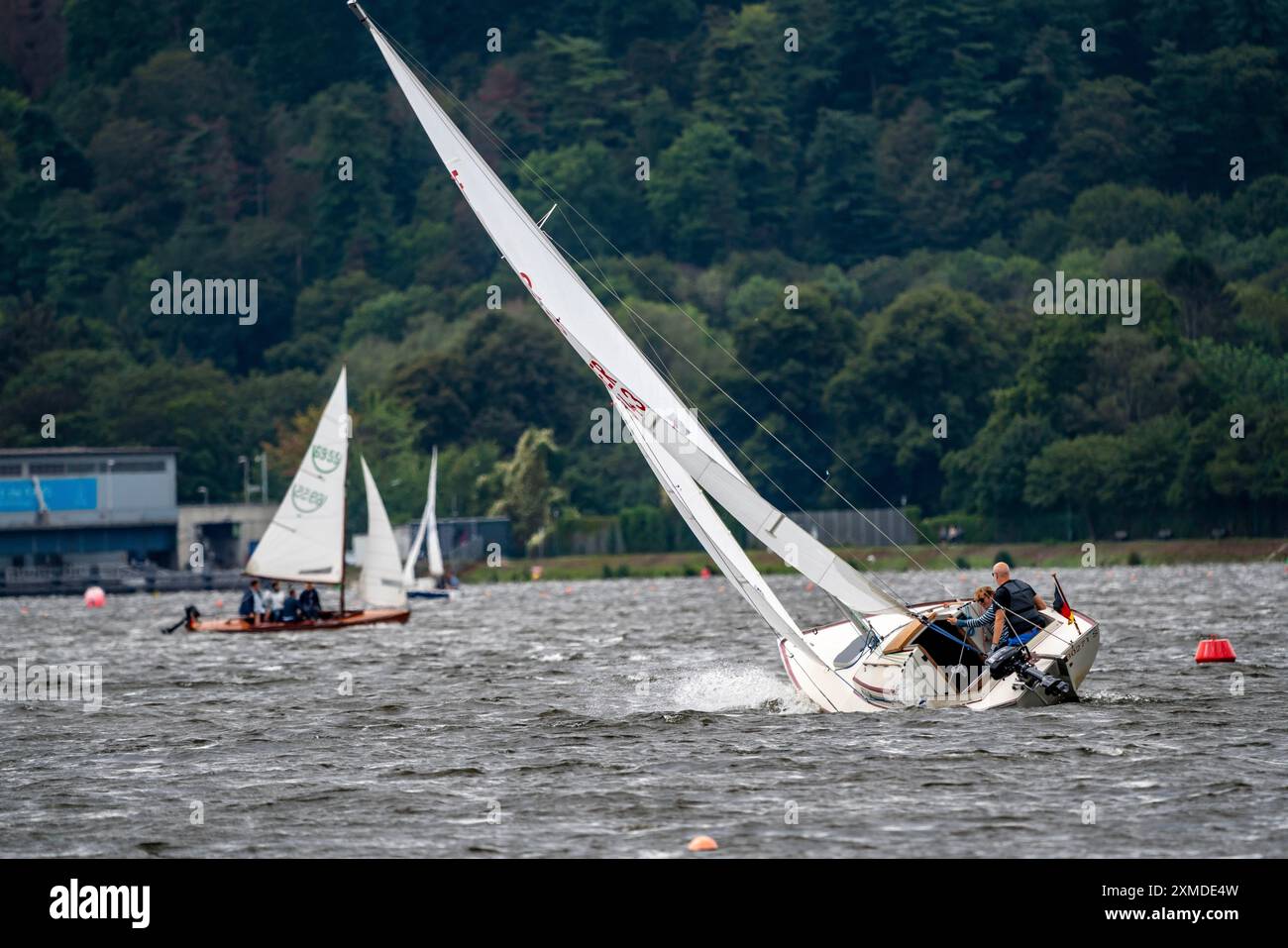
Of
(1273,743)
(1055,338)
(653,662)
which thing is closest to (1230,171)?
(1055,338)

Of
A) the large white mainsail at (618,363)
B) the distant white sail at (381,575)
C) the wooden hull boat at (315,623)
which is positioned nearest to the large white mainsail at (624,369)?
the large white mainsail at (618,363)

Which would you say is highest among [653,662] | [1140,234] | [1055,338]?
[1140,234]

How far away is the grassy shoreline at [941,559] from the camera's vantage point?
353 ft

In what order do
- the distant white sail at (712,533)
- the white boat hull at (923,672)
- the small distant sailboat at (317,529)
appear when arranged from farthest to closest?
1. the small distant sailboat at (317,529)
2. the distant white sail at (712,533)
3. the white boat hull at (923,672)

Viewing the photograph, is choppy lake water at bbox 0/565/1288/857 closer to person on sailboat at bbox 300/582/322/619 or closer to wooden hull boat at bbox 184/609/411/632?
wooden hull boat at bbox 184/609/411/632

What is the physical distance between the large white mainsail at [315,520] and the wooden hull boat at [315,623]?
4.60 feet

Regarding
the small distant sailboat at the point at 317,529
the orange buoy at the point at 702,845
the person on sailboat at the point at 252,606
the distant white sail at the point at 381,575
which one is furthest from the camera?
the distant white sail at the point at 381,575

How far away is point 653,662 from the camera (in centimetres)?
4281

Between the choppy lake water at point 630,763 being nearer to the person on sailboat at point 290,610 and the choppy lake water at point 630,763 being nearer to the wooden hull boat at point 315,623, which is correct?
the wooden hull boat at point 315,623

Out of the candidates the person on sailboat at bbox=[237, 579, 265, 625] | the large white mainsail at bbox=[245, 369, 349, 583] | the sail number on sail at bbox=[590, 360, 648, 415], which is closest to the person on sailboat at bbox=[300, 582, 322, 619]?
the person on sailboat at bbox=[237, 579, 265, 625]

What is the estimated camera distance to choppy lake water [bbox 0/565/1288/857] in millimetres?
21203

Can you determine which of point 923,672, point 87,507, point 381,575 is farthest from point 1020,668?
point 87,507

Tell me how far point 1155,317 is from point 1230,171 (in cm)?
7856
